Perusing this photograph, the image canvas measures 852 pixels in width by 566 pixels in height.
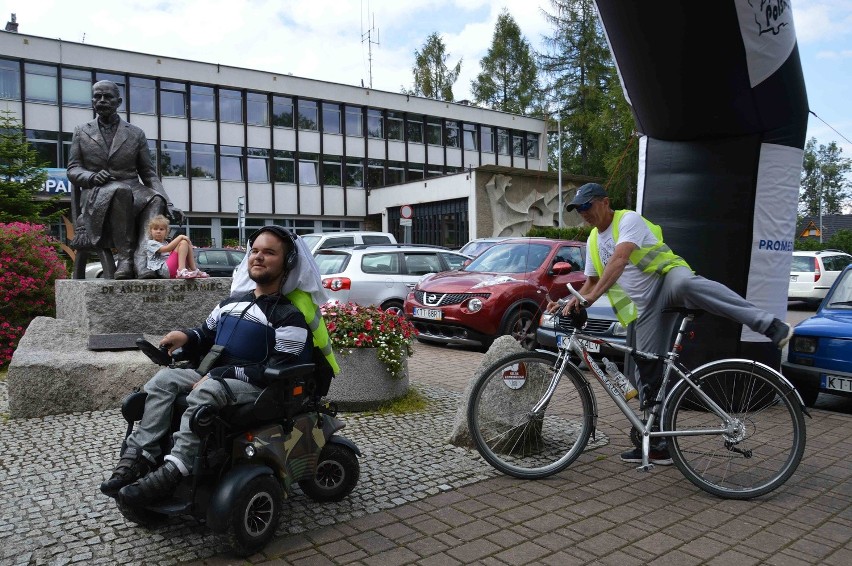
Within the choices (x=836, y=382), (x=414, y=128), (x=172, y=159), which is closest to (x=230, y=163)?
(x=172, y=159)

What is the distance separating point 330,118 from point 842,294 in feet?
119

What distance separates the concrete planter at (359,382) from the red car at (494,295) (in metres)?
4.01

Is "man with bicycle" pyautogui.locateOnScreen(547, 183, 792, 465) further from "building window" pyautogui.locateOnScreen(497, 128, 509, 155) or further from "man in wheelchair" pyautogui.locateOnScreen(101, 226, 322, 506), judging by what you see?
"building window" pyautogui.locateOnScreen(497, 128, 509, 155)

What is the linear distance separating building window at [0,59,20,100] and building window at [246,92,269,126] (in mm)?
10706

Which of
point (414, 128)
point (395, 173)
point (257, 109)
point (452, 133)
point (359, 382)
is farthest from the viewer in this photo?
point (452, 133)

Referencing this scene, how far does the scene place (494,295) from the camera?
1039 centimetres

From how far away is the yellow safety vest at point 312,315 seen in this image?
12.4 ft

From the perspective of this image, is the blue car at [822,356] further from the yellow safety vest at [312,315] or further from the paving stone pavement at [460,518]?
the yellow safety vest at [312,315]

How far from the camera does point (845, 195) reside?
93875mm

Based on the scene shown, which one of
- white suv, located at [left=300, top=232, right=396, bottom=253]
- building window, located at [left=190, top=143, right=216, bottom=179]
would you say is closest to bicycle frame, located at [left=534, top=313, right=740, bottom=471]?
white suv, located at [left=300, top=232, right=396, bottom=253]

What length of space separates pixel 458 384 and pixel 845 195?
337 ft

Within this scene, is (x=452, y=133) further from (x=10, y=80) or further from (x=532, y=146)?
(x=10, y=80)

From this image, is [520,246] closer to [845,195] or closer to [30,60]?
[30,60]

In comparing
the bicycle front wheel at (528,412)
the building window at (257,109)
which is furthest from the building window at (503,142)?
the bicycle front wheel at (528,412)
